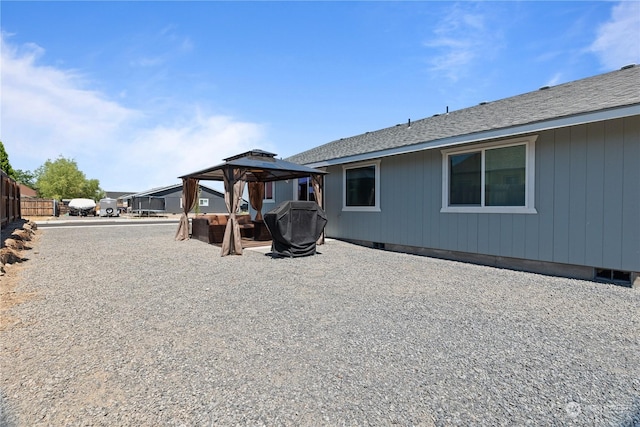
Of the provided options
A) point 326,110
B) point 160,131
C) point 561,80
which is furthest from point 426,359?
point 160,131

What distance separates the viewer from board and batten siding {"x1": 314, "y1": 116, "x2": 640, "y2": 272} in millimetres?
4727

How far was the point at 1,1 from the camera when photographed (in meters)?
4.75

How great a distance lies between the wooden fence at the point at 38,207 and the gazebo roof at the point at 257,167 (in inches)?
940

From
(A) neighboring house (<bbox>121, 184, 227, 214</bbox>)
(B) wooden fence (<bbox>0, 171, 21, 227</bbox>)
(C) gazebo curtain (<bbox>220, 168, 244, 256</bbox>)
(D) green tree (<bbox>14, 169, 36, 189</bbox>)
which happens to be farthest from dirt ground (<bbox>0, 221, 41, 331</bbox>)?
(D) green tree (<bbox>14, 169, 36, 189</bbox>)

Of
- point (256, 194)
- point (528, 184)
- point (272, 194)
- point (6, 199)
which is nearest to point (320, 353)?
A: point (528, 184)

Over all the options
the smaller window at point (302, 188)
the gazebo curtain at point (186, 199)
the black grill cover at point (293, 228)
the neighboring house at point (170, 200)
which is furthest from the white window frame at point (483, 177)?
the neighboring house at point (170, 200)

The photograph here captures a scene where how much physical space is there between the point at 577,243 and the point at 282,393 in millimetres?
5487

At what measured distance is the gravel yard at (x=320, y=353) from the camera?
5.96ft

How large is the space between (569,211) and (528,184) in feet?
2.51

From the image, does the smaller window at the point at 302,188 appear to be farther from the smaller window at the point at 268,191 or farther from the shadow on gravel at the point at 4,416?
the shadow on gravel at the point at 4,416

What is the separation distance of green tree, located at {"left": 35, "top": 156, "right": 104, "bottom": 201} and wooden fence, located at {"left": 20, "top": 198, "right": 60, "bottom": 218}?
22.1 metres

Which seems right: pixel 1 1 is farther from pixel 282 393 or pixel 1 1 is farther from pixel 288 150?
pixel 288 150

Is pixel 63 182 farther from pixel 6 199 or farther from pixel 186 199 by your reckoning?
pixel 186 199

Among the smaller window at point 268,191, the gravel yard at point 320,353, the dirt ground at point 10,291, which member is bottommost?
the gravel yard at point 320,353
